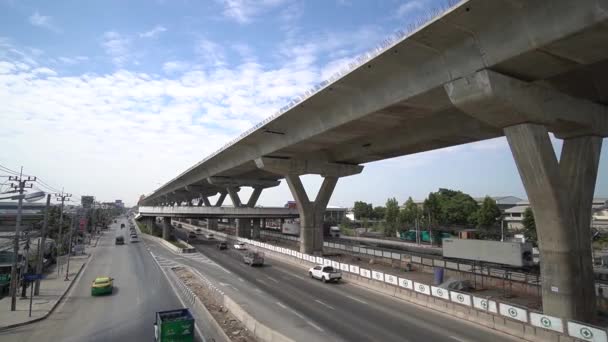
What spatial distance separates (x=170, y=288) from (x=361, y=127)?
64.6 ft

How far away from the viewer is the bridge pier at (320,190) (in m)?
42.1

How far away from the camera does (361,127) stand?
26.1m

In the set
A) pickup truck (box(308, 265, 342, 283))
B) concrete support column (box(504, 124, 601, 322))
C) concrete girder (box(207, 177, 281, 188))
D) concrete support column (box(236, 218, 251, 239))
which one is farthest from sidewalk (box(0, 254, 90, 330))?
concrete support column (box(236, 218, 251, 239))

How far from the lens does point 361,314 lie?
19.8 metres

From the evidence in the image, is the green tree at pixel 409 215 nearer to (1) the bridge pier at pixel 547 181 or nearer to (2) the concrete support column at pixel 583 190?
(2) the concrete support column at pixel 583 190

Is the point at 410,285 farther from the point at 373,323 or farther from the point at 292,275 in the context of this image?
the point at 292,275

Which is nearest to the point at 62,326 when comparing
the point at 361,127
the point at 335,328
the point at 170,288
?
the point at 170,288

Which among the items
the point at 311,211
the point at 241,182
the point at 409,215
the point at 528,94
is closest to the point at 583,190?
the point at 528,94

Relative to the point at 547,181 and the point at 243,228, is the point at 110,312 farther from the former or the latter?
the point at 243,228

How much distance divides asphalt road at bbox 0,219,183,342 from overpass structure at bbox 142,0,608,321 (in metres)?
17.2

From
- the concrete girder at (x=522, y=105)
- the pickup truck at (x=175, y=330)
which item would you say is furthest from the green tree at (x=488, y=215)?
the pickup truck at (x=175, y=330)

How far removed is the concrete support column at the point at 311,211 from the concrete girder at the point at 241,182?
80.1ft

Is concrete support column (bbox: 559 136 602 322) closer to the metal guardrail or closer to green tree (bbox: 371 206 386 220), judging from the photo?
the metal guardrail

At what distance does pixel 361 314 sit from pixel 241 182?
52.4m
